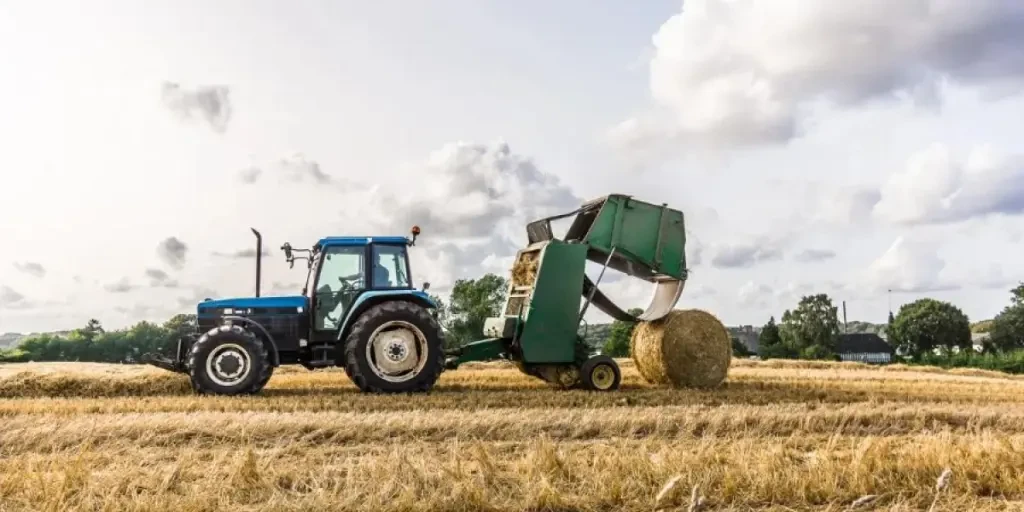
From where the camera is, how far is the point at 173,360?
36.4ft

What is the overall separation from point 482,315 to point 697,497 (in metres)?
22.5

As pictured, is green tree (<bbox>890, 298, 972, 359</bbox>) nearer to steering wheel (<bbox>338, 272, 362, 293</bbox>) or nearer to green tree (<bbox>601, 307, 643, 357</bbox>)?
green tree (<bbox>601, 307, 643, 357</bbox>)

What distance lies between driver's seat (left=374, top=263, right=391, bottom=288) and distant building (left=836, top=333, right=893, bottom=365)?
59.5m

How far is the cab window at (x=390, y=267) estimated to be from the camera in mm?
11008

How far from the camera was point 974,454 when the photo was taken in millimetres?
5559

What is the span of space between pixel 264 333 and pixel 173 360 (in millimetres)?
1335

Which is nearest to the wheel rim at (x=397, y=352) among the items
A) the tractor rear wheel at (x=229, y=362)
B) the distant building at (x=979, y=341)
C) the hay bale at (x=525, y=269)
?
the tractor rear wheel at (x=229, y=362)

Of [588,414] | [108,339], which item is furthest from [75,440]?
[108,339]

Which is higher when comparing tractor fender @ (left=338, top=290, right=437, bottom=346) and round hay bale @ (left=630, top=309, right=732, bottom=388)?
tractor fender @ (left=338, top=290, right=437, bottom=346)

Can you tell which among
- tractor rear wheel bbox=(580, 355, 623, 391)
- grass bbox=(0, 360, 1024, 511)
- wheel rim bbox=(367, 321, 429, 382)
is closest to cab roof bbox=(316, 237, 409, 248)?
wheel rim bbox=(367, 321, 429, 382)

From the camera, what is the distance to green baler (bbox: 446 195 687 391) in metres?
11.6

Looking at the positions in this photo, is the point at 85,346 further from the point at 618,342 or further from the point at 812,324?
the point at 812,324

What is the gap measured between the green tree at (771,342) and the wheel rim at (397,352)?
139 ft

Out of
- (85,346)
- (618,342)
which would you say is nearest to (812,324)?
(618,342)
